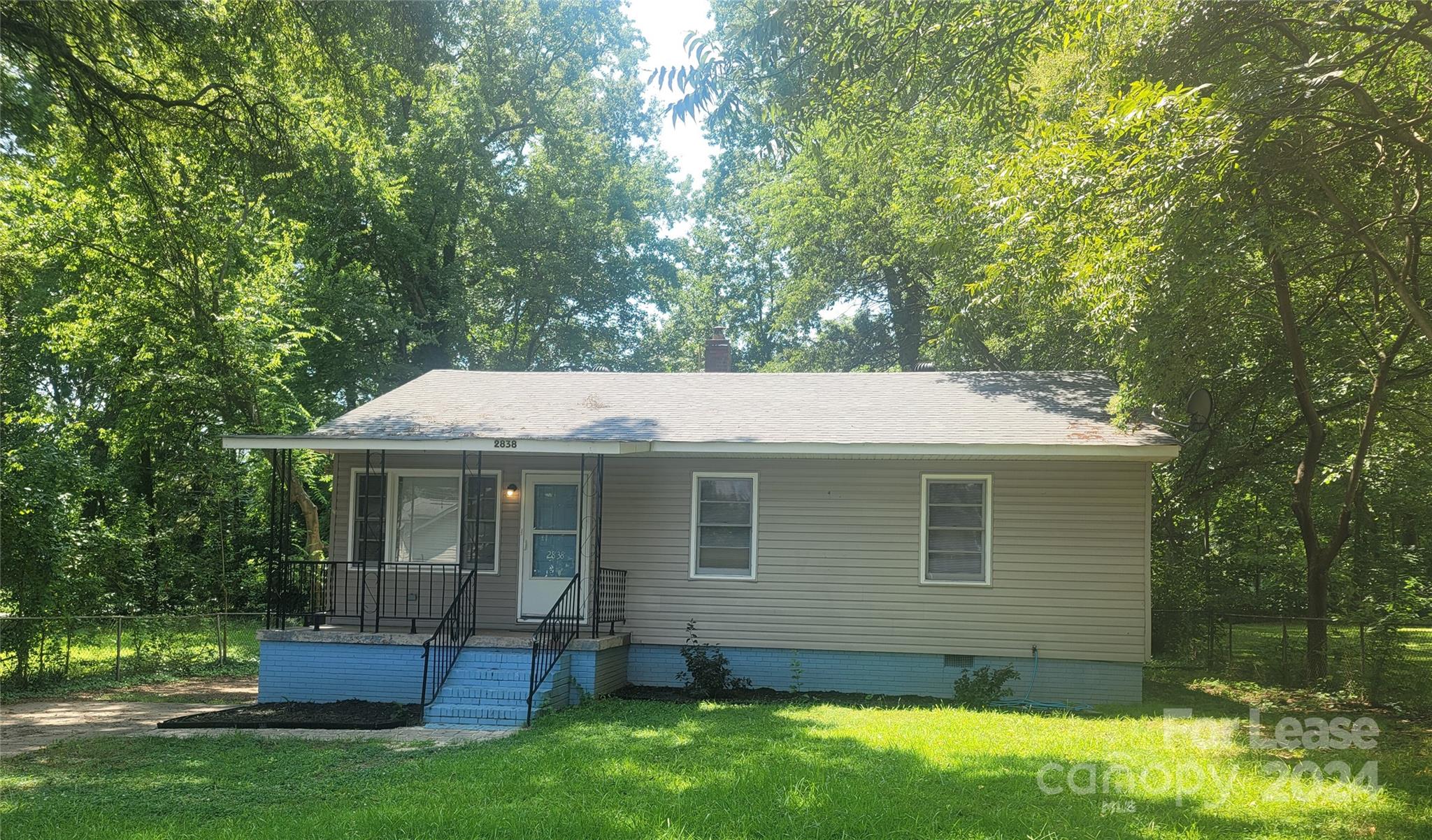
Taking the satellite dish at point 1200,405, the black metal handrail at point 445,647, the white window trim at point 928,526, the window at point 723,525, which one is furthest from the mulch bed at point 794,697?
the satellite dish at point 1200,405

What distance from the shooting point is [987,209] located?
10.5m

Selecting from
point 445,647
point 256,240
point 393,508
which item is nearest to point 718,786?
point 445,647

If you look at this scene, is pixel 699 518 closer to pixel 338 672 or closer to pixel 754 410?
pixel 754 410

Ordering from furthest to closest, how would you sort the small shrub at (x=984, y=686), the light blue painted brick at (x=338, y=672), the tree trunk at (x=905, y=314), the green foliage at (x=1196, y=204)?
1. the tree trunk at (x=905, y=314)
2. the small shrub at (x=984, y=686)
3. the light blue painted brick at (x=338, y=672)
4. the green foliage at (x=1196, y=204)

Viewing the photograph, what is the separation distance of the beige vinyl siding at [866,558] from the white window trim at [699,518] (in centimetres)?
7

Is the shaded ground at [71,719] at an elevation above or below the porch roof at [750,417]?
below

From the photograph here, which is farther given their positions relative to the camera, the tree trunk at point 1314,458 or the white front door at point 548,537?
the white front door at point 548,537

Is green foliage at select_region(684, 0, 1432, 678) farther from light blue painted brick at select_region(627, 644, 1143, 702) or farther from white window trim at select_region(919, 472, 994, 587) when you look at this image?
light blue painted brick at select_region(627, 644, 1143, 702)

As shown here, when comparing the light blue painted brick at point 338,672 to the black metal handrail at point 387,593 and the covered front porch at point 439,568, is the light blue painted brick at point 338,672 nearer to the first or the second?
the covered front porch at point 439,568

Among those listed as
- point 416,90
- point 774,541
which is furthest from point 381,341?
point 774,541

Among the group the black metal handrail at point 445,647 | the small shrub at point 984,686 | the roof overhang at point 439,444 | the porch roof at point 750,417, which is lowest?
the small shrub at point 984,686

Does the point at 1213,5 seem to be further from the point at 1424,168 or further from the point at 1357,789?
the point at 1357,789

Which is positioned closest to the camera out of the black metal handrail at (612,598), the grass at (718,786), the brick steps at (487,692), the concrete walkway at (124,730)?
the grass at (718,786)

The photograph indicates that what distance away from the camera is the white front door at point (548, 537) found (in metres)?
13.2
